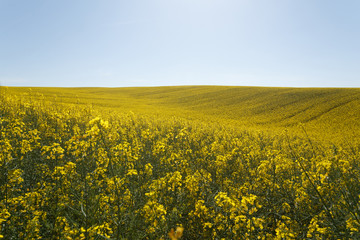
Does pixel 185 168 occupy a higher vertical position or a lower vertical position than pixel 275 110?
lower

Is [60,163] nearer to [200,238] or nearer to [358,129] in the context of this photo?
[200,238]

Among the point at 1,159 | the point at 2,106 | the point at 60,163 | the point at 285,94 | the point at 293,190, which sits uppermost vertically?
the point at 285,94

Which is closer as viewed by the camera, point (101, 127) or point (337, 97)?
point (101, 127)

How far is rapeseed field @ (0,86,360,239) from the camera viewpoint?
10.5ft

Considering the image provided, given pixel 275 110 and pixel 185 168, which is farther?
pixel 275 110

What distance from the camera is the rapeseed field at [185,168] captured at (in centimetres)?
321

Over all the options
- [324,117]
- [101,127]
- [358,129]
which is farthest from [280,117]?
[101,127]

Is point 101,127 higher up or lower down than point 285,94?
Answer: lower down

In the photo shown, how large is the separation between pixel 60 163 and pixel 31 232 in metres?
2.73

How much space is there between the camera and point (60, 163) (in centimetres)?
539

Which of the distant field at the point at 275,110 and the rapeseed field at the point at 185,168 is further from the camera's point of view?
the distant field at the point at 275,110

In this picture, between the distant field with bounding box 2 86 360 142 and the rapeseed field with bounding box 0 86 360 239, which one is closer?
the rapeseed field with bounding box 0 86 360 239

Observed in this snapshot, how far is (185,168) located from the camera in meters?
5.43

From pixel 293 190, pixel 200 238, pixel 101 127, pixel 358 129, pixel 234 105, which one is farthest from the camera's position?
pixel 234 105
